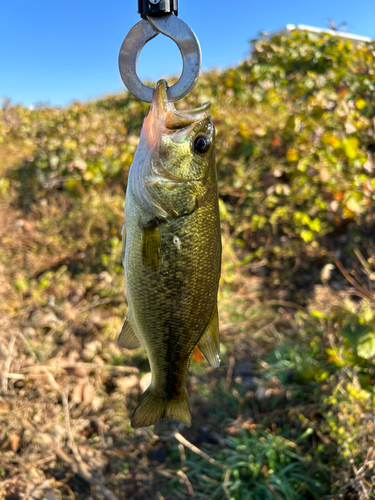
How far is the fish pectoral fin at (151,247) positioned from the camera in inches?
45.7

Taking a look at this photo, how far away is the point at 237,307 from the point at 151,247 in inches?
132

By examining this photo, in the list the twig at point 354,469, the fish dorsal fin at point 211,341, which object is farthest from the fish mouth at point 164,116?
the twig at point 354,469

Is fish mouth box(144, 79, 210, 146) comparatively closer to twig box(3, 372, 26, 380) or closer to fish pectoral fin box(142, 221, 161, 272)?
fish pectoral fin box(142, 221, 161, 272)

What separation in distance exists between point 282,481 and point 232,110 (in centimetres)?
502

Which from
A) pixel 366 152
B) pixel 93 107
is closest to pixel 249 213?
pixel 366 152

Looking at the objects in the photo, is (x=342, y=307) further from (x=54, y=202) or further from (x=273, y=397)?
(x=54, y=202)

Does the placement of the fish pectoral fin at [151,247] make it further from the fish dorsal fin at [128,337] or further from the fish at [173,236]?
the fish dorsal fin at [128,337]

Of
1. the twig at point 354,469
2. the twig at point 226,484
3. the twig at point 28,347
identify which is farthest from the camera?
the twig at point 28,347

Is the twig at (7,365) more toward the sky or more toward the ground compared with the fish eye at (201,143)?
more toward the ground

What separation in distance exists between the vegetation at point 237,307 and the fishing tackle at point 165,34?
2427 millimetres

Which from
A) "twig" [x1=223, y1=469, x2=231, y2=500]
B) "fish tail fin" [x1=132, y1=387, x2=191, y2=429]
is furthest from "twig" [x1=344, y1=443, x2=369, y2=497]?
"fish tail fin" [x1=132, y1=387, x2=191, y2=429]

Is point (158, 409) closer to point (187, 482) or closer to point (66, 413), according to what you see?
point (187, 482)

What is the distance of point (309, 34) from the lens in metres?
6.55

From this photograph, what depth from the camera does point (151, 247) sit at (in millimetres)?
1163
